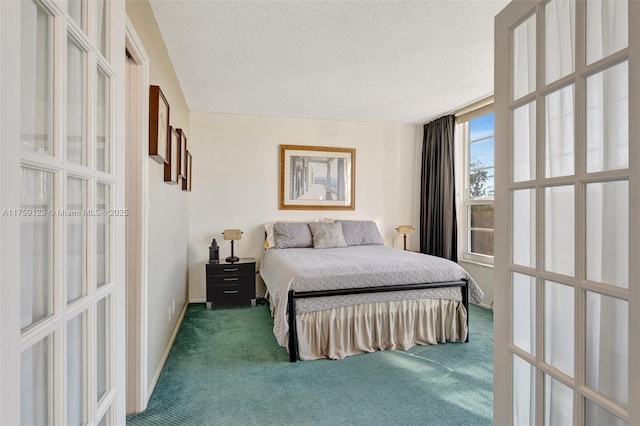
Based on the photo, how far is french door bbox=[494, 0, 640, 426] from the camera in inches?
30.8

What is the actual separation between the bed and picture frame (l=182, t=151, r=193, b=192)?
1.40 meters

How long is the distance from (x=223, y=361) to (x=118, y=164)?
1.94 metres

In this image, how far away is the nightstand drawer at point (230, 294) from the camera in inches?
142

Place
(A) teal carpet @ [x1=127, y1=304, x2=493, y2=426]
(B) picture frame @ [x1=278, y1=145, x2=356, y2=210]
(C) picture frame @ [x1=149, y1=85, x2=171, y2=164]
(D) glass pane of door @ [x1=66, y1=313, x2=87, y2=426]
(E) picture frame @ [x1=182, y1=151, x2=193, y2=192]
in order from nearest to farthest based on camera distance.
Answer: (D) glass pane of door @ [x1=66, y1=313, x2=87, y2=426] < (A) teal carpet @ [x1=127, y1=304, x2=493, y2=426] < (C) picture frame @ [x1=149, y1=85, x2=171, y2=164] < (E) picture frame @ [x1=182, y1=151, x2=193, y2=192] < (B) picture frame @ [x1=278, y1=145, x2=356, y2=210]

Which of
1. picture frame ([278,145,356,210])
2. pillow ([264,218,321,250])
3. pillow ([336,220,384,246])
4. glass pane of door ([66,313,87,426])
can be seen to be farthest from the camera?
picture frame ([278,145,356,210])

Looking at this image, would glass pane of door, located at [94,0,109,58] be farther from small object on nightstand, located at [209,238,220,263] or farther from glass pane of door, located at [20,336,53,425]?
small object on nightstand, located at [209,238,220,263]

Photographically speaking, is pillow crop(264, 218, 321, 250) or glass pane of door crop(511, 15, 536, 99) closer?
glass pane of door crop(511, 15, 536, 99)

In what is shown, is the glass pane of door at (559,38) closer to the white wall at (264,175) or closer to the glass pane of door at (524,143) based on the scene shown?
the glass pane of door at (524,143)

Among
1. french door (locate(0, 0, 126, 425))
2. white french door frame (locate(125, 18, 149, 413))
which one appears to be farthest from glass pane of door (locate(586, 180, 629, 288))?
white french door frame (locate(125, 18, 149, 413))

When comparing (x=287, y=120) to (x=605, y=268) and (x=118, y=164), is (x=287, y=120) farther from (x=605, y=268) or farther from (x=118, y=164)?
(x=605, y=268)

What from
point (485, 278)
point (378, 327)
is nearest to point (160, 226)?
point (378, 327)

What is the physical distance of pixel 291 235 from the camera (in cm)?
387

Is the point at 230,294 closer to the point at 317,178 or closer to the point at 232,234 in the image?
the point at 232,234

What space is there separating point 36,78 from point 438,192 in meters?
4.32
